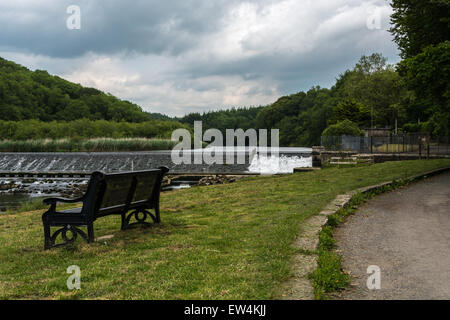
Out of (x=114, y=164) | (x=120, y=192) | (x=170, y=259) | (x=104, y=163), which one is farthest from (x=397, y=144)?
(x=170, y=259)

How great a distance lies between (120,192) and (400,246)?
440 centimetres

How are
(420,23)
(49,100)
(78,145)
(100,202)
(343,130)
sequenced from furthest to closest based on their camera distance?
(49,100) < (78,145) < (343,130) < (420,23) < (100,202)

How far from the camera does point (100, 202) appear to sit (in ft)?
20.1

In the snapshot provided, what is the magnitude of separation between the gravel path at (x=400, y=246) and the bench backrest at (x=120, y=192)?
3384 mm

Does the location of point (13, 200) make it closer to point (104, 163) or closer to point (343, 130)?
point (104, 163)

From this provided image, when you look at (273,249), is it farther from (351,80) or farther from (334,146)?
(351,80)

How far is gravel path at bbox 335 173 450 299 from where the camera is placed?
420 centimetres

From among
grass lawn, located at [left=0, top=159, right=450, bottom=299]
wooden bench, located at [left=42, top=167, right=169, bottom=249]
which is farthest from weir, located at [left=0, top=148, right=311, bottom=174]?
wooden bench, located at [left=42, top=167, right=169, bottom=249]

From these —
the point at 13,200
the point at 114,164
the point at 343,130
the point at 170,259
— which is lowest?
the point at 13,200

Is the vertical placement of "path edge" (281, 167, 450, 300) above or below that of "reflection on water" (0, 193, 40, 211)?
above

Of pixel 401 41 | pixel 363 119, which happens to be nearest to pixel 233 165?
pixel 401 41

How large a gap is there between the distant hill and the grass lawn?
103042 millimetres

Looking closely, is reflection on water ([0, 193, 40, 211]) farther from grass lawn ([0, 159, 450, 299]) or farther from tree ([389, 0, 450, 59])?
tree ([389, 0, 450, 59])

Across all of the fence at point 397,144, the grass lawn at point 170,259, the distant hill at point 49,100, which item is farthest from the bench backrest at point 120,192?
the distant hill at point 49,100
